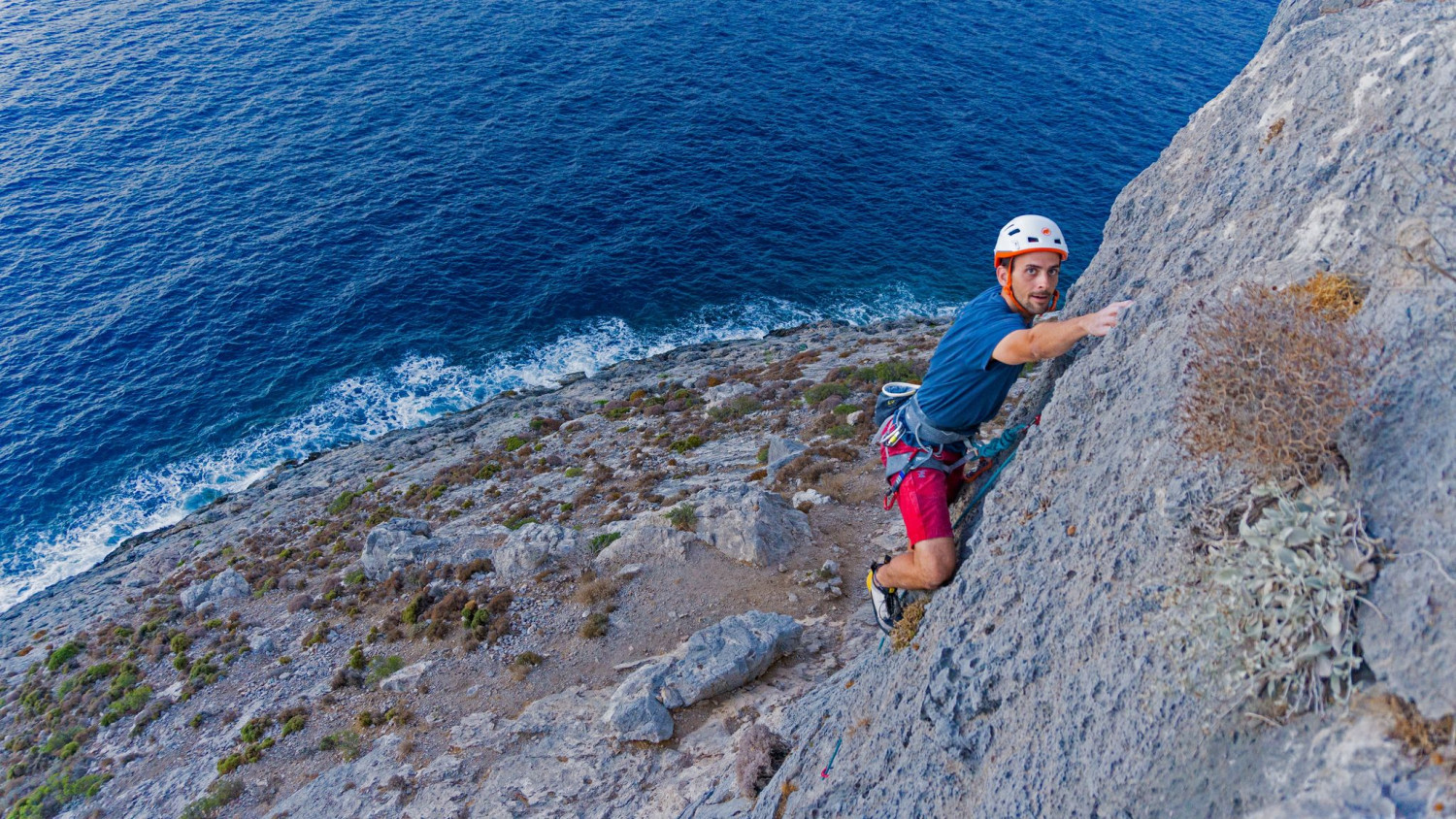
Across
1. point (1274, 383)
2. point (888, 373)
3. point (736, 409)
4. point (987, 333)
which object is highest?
point (1274, 383)

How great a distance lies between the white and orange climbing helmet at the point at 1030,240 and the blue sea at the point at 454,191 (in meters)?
43.2

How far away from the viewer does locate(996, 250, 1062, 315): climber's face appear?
27.4ft

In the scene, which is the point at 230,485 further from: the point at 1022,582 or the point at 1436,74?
the point at 1436,74

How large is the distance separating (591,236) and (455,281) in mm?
10122

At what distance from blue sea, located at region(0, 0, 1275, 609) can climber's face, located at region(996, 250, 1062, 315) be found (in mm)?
43235

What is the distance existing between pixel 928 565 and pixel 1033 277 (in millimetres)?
3467

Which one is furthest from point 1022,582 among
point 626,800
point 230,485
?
point 230,485

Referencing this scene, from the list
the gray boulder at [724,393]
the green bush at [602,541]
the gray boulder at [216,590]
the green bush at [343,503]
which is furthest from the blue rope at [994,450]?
the green bush at [343,503]

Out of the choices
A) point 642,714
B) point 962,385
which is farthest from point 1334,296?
point 642,714

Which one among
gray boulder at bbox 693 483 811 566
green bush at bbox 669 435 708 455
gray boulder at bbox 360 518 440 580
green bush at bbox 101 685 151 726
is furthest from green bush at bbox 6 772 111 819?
green bush at bbox 669 435 708 455

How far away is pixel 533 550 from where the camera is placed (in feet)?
74.2

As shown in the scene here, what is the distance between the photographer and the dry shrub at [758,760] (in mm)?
11414

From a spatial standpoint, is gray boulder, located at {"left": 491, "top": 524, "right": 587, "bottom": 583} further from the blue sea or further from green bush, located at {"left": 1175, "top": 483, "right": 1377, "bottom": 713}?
the blue sea

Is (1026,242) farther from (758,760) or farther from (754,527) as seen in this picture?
(754,527)
